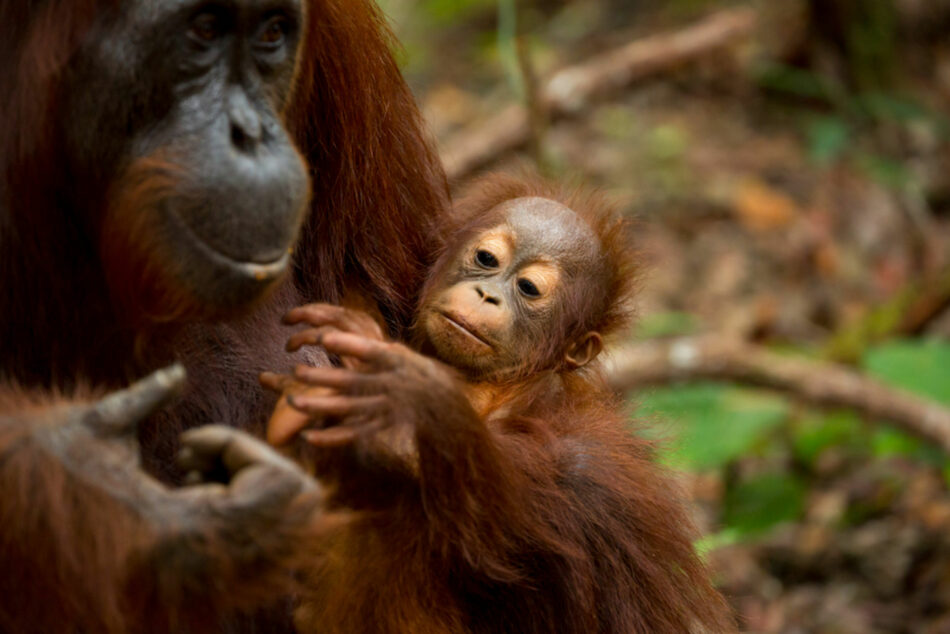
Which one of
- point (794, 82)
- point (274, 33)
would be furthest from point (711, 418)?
point (794, 82)

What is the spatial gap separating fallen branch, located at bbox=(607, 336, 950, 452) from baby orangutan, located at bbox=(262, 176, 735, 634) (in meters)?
2.07

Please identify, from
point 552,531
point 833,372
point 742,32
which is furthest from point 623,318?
point 742,32

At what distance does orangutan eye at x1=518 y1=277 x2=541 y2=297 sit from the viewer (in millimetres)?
3852

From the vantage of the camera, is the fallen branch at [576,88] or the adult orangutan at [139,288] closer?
the adult orangutan at [139,288]

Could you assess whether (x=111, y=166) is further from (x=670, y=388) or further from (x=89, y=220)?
(x=670, y=388)

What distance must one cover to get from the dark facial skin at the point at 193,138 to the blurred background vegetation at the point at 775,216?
166cm

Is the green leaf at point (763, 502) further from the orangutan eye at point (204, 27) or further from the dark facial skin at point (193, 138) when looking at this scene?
the orangutan eye at point (204, 27)

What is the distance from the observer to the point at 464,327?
3.69 m

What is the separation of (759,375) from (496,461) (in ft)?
11.0

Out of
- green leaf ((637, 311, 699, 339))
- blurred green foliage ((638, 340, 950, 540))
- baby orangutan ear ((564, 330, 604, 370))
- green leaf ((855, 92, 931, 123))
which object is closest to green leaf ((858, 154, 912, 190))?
green leaf ((855, 92, 931, 123))

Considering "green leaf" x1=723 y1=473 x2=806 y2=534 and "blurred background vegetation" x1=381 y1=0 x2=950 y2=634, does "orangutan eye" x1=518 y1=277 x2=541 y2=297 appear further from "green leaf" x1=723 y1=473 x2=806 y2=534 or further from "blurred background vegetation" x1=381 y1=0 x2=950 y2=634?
"green leaf" x1=723 y1=473 x2=806 y2=534

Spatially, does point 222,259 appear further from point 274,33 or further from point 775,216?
point 775,216

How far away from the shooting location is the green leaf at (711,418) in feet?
19.6

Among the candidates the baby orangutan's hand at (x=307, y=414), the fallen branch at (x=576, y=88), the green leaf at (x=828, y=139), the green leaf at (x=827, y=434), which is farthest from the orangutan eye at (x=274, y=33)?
the green leaf at (x=828, y=139)
